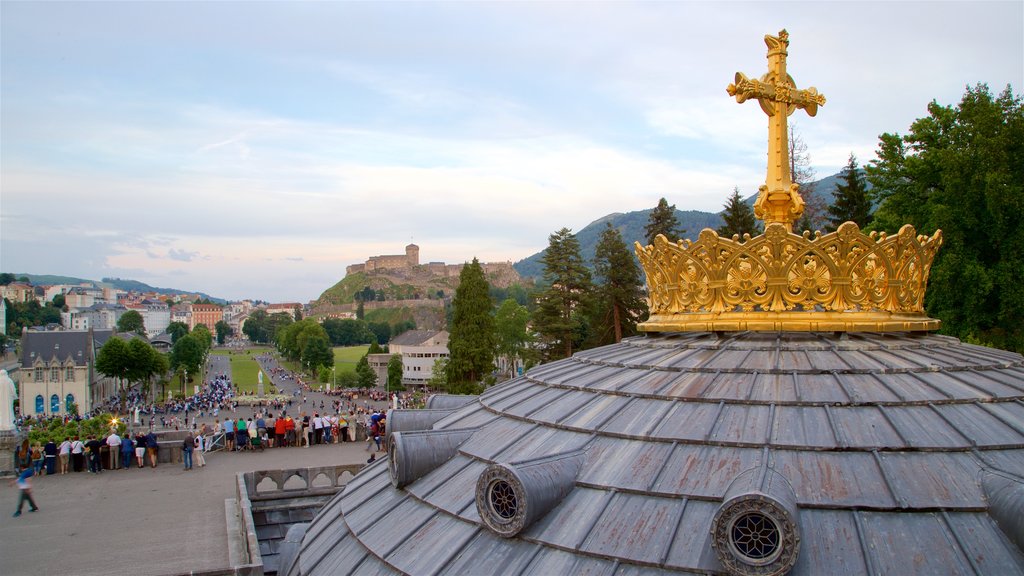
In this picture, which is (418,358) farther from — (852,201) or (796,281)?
(796,281)

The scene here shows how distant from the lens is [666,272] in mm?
9133

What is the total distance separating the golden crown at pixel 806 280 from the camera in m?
8.05

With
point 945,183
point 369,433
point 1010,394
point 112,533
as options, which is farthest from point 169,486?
point 945,183

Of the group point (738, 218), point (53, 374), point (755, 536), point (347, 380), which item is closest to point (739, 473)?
point (755, 536)

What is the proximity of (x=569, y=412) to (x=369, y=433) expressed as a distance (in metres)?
28.2

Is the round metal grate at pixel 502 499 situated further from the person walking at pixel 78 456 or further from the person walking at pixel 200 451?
the person walking at pixel 78 456

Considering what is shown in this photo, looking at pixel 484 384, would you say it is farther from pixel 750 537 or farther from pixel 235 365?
pixel 235 365

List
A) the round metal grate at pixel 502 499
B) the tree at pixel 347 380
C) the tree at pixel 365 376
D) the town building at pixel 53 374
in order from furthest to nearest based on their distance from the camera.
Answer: the tree at pixel 347 380, the tree at pixel 365 376, the town building at pixel 53 374, the round metal grate at pixel 502 499

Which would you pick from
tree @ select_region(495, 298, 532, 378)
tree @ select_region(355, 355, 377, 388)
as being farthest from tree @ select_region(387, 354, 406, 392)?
tree @ select_region(495, 298, 532, 378)

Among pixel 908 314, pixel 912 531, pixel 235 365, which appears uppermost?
pixel 908 314

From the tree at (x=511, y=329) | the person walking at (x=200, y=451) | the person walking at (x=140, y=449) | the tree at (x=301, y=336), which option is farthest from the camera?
the tree at (x=301, y=336)

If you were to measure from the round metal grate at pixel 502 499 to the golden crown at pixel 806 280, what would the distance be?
3.29 meters


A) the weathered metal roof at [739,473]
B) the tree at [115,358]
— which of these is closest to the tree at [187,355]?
the tree at [115,358]

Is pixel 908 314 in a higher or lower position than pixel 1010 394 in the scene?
higher
